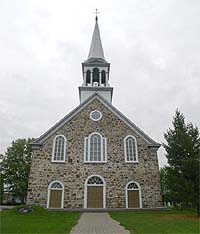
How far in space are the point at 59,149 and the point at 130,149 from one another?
20.3 ft

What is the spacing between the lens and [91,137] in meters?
24.0

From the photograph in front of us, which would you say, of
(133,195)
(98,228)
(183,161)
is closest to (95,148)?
(133,195)

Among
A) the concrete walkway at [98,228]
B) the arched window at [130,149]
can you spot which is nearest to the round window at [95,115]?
the arched window at [130,149]

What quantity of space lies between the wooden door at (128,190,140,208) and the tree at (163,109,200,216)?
428 cm

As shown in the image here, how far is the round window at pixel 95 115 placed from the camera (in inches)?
976

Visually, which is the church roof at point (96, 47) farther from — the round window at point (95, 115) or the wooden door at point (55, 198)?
the wooden door at point (55, 198)

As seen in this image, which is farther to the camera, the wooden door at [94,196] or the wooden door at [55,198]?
the wooden door at [94,196]

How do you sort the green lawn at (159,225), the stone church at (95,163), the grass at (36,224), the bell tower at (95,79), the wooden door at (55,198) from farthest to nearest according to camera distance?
1. the bell tower at (95,79)
2. the stone church at (95,163)
3. the wooden door at (55,198)
4. the green lawn at (159,225)
5. the grass at (36,224)

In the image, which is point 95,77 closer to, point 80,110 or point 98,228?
point 80,110

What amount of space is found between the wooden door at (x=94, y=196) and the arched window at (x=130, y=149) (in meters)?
3.51

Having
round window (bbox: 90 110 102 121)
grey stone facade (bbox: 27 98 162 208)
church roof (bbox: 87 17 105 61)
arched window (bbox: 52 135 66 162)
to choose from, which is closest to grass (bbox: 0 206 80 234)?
grey stone facade (bbox: 27 98 162 208)

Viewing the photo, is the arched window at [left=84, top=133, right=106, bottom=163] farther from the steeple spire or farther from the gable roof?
the steeple spire

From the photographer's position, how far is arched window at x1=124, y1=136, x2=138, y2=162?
2336 centimetres

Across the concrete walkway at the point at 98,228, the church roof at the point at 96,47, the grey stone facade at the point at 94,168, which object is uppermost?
the church roof at the point at 96,47
